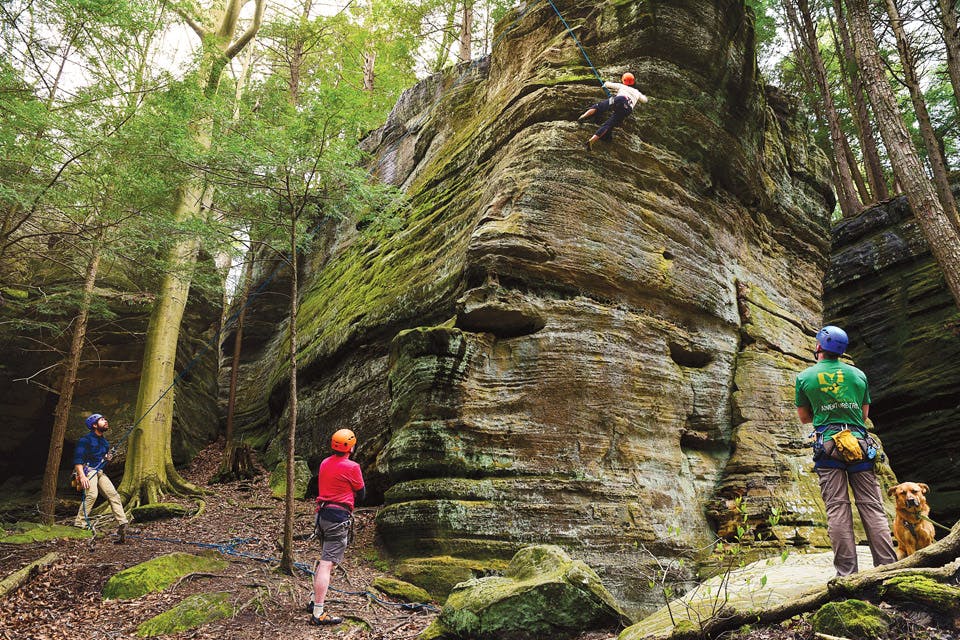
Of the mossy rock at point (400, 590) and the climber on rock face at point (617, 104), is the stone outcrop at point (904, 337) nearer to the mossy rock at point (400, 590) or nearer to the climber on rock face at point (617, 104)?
the climber on rock face at point (617, 104)

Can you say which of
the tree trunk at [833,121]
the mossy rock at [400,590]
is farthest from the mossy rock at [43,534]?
the tree trunk at [833,121]

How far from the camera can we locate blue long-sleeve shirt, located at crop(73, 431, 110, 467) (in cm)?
855

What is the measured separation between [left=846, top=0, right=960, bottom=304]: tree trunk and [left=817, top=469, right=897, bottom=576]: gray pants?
5007 mm

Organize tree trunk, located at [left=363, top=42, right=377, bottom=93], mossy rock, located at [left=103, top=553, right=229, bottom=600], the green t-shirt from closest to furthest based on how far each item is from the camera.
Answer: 1. the green t-shirt
2. mossy rock, located at [left=103, top=553, right=229, bottom=600]
3. tree trunk, located at [left=363, top=42, right=377, bottom=93]

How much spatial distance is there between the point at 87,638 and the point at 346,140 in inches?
286

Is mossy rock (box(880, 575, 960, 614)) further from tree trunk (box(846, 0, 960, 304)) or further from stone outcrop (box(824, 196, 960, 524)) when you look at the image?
stone outcrop (box(824, 196, 960, 524))

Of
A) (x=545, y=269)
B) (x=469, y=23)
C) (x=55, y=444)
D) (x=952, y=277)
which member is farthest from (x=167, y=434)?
(x=469, y=23)

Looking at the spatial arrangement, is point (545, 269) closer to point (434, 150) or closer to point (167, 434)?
point (434, 150)

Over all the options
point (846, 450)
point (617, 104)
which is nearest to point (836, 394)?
point (846, 450)

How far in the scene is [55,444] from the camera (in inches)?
403

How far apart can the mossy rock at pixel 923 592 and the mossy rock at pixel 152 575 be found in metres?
7.26

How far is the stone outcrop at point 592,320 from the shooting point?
8133 mm

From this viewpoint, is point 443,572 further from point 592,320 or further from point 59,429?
point 59,429

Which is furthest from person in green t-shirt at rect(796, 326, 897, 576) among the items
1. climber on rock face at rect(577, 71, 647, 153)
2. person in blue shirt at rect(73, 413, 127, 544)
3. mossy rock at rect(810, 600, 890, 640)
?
person in blue shirt at rect(73, 413, 127, 544)
